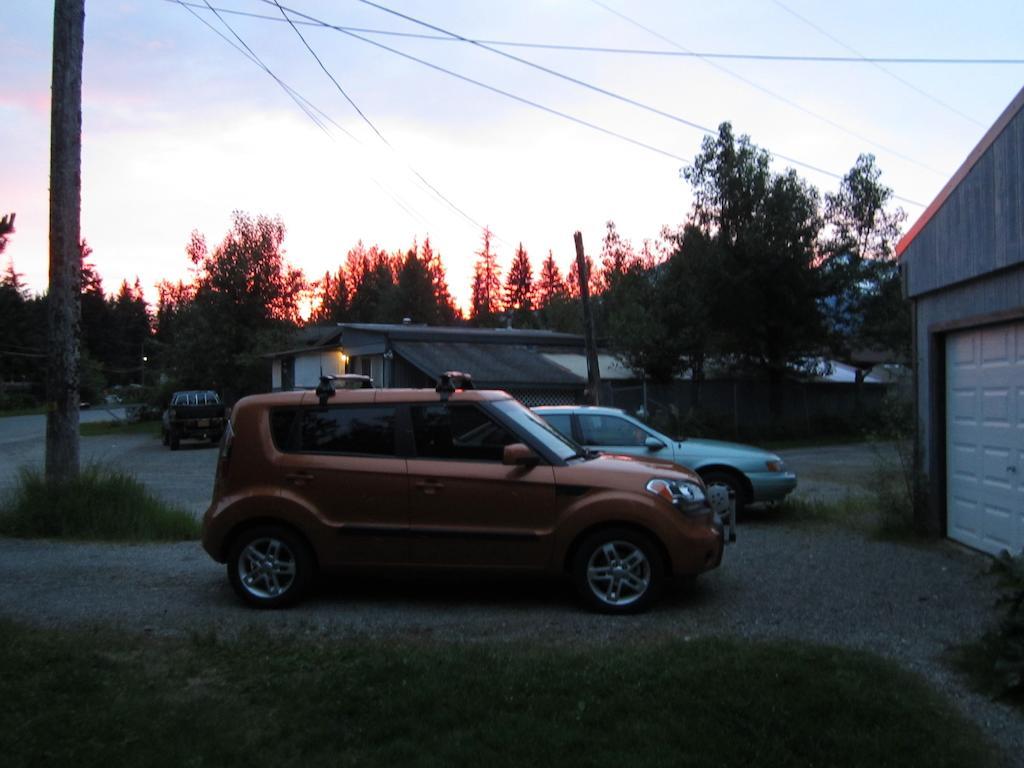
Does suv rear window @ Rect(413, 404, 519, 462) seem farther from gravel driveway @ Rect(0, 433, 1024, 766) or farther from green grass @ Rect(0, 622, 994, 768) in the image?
green grass @ Rect(0, 622, 994, 768)

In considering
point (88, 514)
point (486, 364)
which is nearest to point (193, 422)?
point (486, 364)

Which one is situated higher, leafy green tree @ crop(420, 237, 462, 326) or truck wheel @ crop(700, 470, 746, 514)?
leafy green tree @ crop(420, 237, 462, 326)

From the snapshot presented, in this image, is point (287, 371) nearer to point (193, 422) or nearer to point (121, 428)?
point (193, 422)

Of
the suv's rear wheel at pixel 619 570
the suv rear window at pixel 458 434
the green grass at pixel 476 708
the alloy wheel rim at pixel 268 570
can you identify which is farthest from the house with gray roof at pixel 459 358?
the green grass at pixel 476 708

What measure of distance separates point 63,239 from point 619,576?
795cm

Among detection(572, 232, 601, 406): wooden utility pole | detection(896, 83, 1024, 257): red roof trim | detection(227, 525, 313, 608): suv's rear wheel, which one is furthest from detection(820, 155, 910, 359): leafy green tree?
detection(227, 525, 313, 608): suv's rear wheel

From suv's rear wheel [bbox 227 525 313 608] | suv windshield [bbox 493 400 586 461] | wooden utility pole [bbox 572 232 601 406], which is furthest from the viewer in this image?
wooden utility pole [bbox 572 232 601 406]

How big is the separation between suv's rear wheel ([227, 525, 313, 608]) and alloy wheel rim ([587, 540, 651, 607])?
86.4 inches

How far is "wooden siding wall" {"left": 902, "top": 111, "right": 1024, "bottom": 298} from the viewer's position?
7.93 metres

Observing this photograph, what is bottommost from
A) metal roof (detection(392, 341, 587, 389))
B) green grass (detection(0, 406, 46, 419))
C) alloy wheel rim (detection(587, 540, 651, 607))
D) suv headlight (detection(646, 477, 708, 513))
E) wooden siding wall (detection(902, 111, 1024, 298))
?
alloy wheel rim (detection(587, 540, 651, 607))

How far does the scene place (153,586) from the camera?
7723 millimetres

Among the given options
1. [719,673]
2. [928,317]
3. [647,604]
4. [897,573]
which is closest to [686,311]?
[928,317]

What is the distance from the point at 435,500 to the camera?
6.90 meters

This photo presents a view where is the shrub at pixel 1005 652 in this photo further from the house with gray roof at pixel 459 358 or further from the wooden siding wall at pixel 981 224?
the house with gray roof at pixel 459 358
